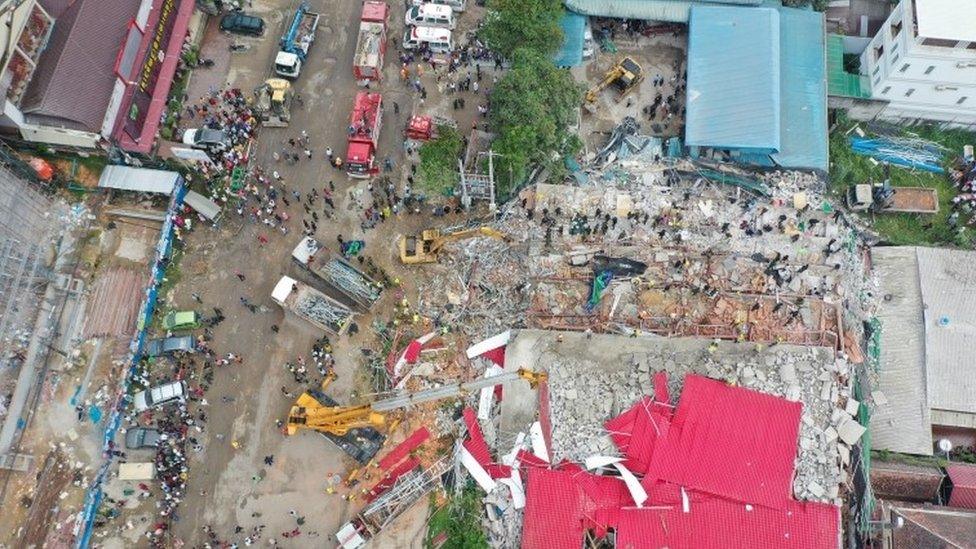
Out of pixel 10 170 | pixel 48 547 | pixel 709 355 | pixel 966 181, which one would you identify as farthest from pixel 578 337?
pixel 10 170

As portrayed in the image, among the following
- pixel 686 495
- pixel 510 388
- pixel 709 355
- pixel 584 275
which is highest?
pixel 584 275

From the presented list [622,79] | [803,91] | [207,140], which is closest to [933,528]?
[803,91]

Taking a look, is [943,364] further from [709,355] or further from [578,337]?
[578,337]

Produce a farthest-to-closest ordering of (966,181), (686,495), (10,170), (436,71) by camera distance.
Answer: (436,71) < (966,181) < (10,170) < (686,495)

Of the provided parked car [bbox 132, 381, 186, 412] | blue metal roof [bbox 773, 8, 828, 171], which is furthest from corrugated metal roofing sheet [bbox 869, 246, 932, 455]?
parked car [bbox 132, 381, 186, 412]

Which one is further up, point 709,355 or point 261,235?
point 261,235

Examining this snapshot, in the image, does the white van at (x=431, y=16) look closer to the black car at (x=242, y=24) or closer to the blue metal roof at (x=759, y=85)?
the black car at (x=242, y=24)
